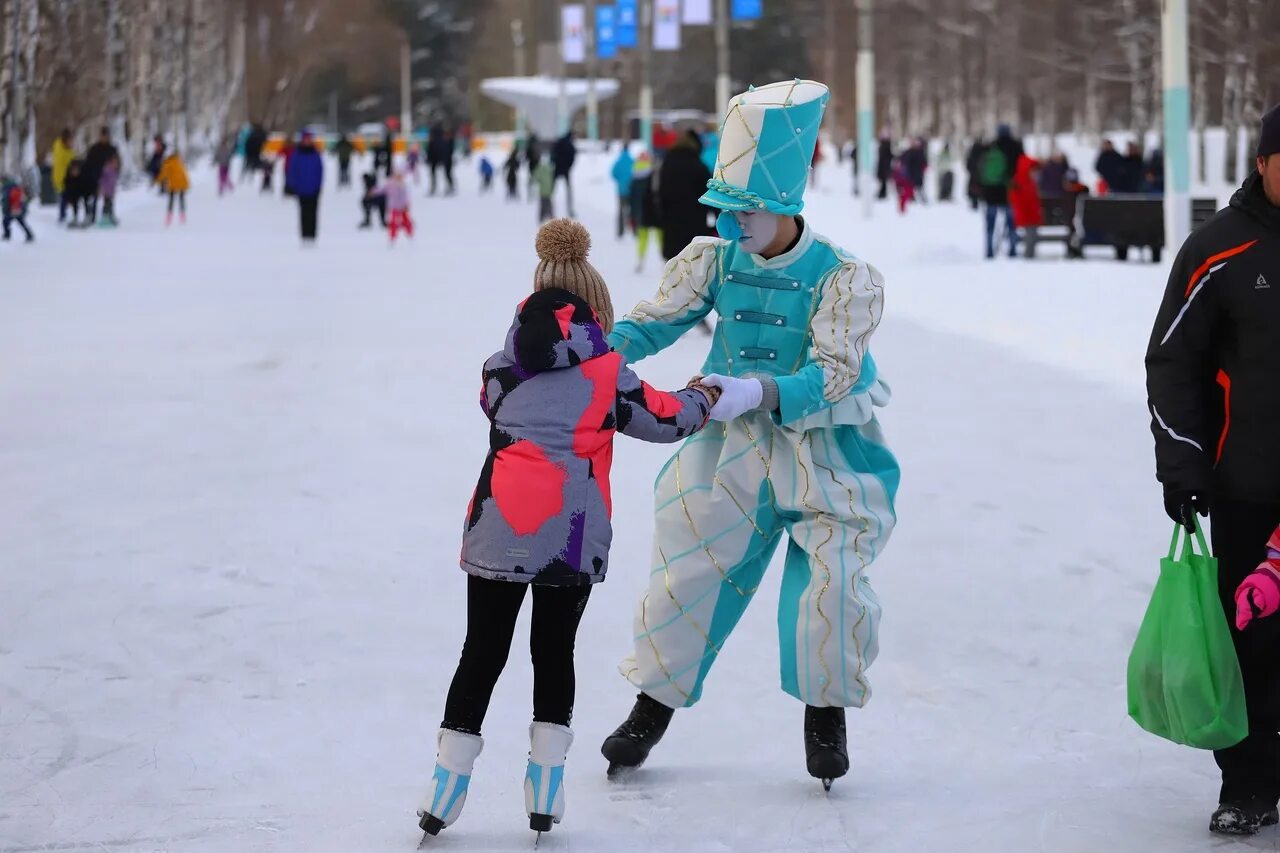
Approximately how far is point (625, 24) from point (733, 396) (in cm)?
5803

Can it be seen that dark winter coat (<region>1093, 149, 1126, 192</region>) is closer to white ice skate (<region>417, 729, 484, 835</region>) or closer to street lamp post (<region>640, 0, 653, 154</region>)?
street lamp post (<region>640, 0, 653, 154</region>)

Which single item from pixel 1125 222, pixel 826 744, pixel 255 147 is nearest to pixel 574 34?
pixel 255 147

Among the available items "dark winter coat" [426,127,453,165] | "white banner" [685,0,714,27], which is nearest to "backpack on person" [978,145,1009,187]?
"dark winter coat" [426,127,453,165]

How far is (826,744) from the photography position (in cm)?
456

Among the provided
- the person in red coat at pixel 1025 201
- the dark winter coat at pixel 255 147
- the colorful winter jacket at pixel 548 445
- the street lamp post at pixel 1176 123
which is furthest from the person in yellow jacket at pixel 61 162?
the colorful winter jacket at pixel 548 445

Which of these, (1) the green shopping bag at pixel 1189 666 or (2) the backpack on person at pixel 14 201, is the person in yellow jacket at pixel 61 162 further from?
(1) the green shopping bag at pixel 1189 666

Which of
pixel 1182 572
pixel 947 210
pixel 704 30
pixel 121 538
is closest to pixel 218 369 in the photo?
pixel 121 538

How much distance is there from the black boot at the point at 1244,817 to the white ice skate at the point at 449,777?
59.7 inches

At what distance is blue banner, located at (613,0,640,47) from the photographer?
60750 millimetres

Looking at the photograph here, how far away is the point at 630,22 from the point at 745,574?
5791cm

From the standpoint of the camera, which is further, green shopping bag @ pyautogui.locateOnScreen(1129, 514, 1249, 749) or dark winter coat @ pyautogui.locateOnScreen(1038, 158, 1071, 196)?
dark winter coat @ pyautogui.locateOnScreen(1038, 158, 1071, 196)

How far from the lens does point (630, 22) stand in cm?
6128

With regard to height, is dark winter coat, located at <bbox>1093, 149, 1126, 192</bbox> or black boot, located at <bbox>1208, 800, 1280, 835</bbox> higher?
dark winter coat, located at <bbox>1093, 149, 1126, 192</bbox>

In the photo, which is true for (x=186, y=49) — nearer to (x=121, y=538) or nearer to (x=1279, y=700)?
(x=121, y=538)
